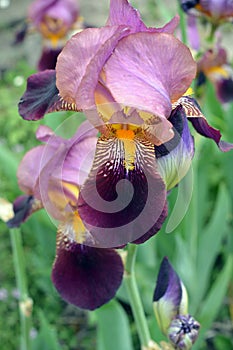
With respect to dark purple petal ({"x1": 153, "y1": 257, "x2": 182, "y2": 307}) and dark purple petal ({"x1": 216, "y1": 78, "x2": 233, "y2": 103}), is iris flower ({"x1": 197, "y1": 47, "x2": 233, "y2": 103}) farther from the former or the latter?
dark purple petal ({"x1": 153, "y1": 257, "x2": 182, "y2": 307})

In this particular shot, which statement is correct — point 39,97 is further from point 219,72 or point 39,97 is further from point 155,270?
point 219,72

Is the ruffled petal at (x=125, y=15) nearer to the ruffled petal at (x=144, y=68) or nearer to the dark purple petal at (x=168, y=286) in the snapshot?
the ruffled petal at (x=144, y=68)

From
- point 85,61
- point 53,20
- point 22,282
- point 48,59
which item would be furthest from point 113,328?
point 53,20

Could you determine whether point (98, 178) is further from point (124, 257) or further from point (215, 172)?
point (215, 172)

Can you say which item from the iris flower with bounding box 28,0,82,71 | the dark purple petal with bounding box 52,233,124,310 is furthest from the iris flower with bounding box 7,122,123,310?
the iris flower with bounding box 28,0,82,71

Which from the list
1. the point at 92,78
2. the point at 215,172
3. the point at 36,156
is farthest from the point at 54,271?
the point at 215,172
